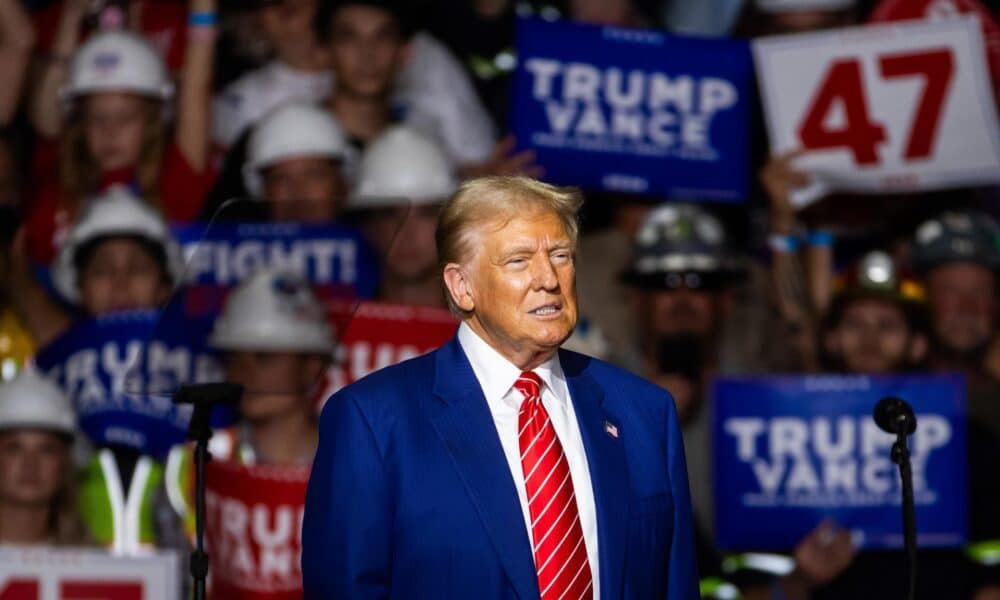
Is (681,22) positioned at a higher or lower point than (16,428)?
higher

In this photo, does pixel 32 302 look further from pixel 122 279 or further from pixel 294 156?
pixel 294 156

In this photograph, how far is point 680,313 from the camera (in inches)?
279

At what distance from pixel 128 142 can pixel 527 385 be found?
4369 millimetres

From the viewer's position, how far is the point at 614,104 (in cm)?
714

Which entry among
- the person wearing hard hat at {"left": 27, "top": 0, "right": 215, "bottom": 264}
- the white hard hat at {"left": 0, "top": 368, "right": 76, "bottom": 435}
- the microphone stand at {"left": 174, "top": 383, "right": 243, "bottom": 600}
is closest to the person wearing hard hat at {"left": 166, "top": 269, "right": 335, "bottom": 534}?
the white hard hat at {"left": 0, "top": 368, "right": 76, "bottom": 435}

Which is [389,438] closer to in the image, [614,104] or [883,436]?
[883,436]

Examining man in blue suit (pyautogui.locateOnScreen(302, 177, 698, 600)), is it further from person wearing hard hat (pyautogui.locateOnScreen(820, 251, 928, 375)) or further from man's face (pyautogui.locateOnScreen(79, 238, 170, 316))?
man's face (pyautogui.locateOnScreen(79, 238, 170, 316))

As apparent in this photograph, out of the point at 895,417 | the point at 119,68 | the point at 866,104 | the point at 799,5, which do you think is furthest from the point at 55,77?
the point at 895,417

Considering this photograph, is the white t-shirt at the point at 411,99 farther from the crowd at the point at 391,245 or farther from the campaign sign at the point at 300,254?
the campaign sign at the point at 300,254

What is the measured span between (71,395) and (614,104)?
6.77 ft

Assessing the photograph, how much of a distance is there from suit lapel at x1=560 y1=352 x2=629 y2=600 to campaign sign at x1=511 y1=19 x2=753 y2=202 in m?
3.72

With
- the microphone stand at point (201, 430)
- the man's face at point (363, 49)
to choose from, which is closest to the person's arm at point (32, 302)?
the man's face at point (363, 49)

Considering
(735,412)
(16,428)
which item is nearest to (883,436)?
(735,412)

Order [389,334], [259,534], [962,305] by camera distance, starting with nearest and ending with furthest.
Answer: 1. [259,534]
2. [389,334]
3. [962,305]
